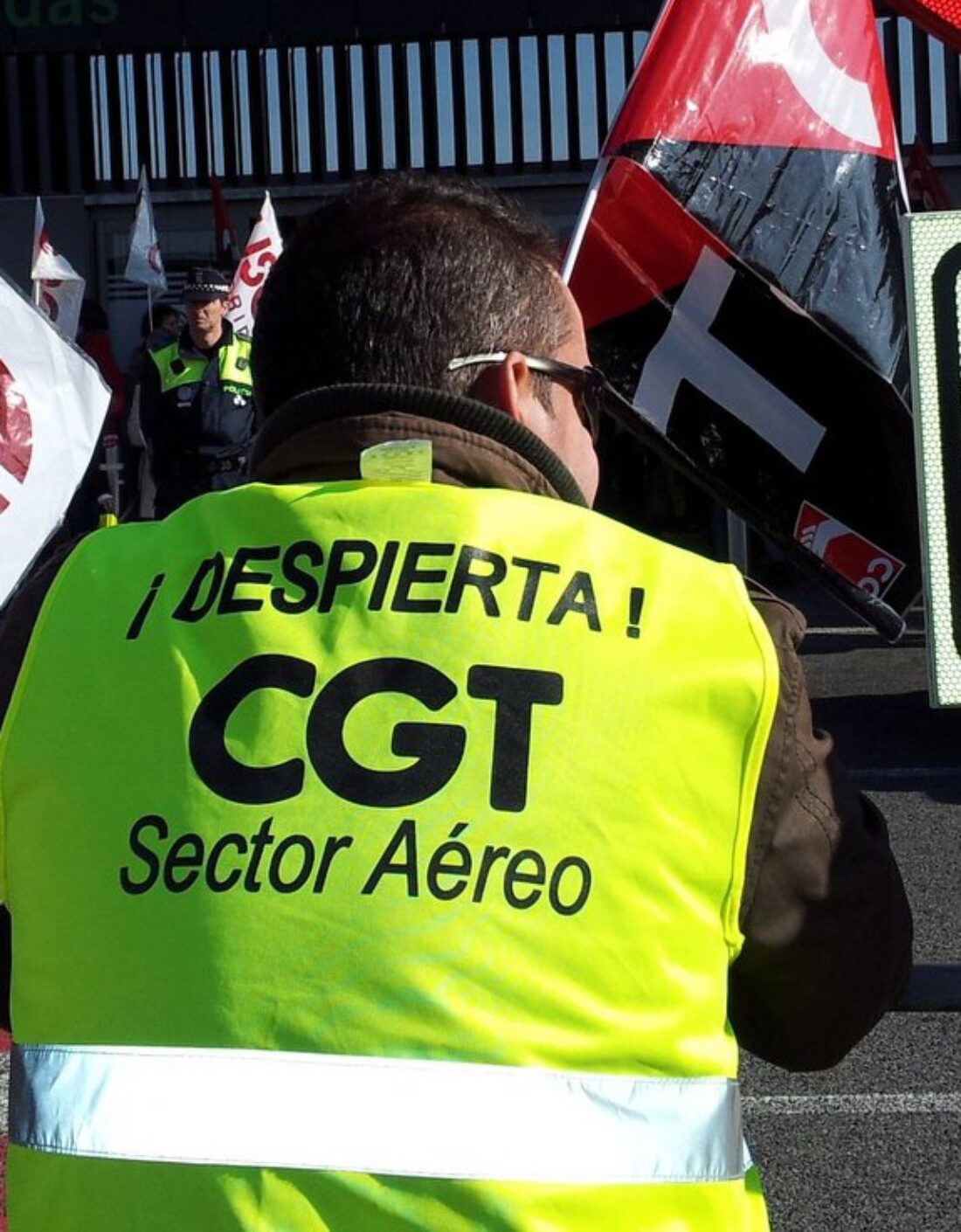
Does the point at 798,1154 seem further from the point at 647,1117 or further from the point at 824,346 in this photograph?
the point at 647,1117

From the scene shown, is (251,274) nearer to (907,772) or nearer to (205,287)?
(205,287)

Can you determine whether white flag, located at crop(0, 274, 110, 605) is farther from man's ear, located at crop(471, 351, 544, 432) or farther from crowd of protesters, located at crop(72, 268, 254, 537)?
crowd of protesters, located at crop(72, 268, 254, 537)

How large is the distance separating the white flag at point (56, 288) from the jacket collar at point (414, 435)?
1200 cm

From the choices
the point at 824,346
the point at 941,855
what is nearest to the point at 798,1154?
the point at 824,346

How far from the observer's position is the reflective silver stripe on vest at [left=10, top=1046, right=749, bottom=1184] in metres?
1.41

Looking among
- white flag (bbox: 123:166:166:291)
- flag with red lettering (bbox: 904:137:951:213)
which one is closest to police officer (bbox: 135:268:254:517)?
white flag (bbox: 123:166:166:291)

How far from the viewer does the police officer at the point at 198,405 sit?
10359 mm

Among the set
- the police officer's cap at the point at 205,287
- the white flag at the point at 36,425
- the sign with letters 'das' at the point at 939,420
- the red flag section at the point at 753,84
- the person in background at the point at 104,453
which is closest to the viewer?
the sign with letters 'das' at the point at 939,420

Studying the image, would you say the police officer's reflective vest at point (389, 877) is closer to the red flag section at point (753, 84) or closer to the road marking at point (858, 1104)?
the red flag section at point (753, 84)

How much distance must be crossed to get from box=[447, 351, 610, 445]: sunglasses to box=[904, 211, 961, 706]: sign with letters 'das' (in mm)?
519

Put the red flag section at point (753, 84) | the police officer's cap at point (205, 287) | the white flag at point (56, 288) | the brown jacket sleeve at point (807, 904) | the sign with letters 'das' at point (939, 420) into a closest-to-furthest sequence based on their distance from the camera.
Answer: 1. the brown jacket sleeve at point (807, 904)
2. the sign with letters 'das' at point (939, 420)
3. the red flag section at point (753, 84)
4. the police officer's cap at point (205, 287)
5. the white flag at point (56, 288)

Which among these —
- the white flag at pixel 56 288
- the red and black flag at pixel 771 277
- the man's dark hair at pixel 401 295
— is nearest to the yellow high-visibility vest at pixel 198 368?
the white flag at pixel 56 288

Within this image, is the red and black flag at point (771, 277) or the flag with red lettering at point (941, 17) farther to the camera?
the flag with red lettering at point (941, 17)

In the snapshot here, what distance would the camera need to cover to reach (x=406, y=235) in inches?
69.9
